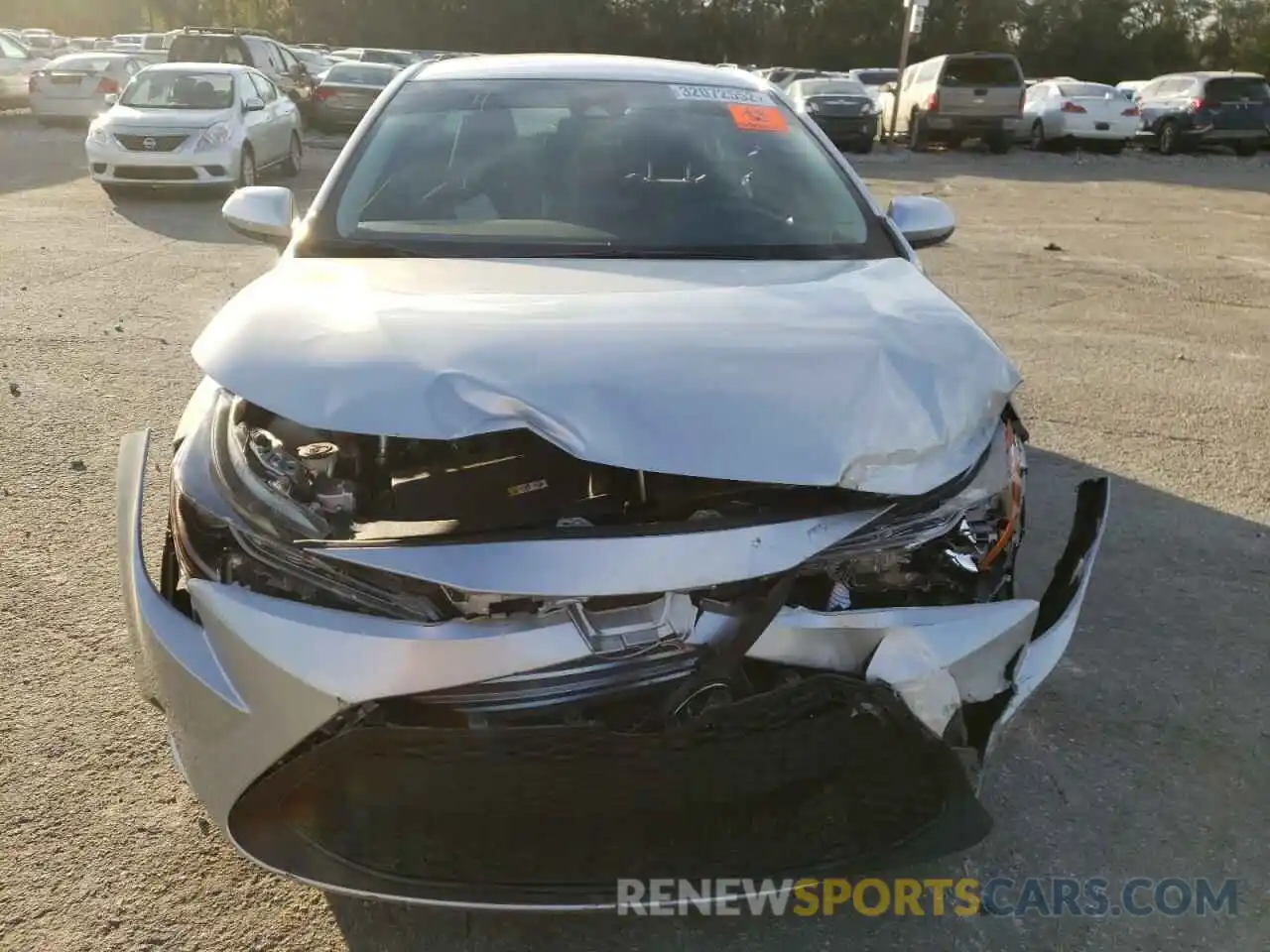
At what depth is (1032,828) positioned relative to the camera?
2559 mm

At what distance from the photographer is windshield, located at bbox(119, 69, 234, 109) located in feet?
→ 38.7

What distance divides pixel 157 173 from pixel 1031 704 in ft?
35.8

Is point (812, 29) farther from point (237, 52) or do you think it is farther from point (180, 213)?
point (180, 213)

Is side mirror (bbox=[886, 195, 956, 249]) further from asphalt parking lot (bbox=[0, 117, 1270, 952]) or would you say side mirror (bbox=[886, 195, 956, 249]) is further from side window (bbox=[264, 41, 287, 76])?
side window (bbox=[264, 41, 287, 76])

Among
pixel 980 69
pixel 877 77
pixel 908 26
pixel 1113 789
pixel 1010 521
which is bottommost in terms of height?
pixel 1113 789

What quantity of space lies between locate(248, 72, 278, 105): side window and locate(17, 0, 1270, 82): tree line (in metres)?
30.0

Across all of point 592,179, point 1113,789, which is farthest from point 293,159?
point 1113,789

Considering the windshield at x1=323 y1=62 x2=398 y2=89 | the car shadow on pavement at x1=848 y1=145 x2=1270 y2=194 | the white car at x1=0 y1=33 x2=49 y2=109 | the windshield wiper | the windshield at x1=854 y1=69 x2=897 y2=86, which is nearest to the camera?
the windshield wiper

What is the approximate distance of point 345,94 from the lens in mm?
18469

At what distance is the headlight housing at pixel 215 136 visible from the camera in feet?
36.9

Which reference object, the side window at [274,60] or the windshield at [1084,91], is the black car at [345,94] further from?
the windshield at [1084,91]

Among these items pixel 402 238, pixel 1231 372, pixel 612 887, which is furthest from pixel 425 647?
pixel 1231 372

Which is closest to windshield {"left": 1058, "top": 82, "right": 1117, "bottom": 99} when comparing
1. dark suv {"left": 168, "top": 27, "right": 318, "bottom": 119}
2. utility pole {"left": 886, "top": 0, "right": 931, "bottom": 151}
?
utility pole {"left": 886, "top": 0, "right": 931, "bottom": 151}

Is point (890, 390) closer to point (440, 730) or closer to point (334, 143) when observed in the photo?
point (440, 730)
